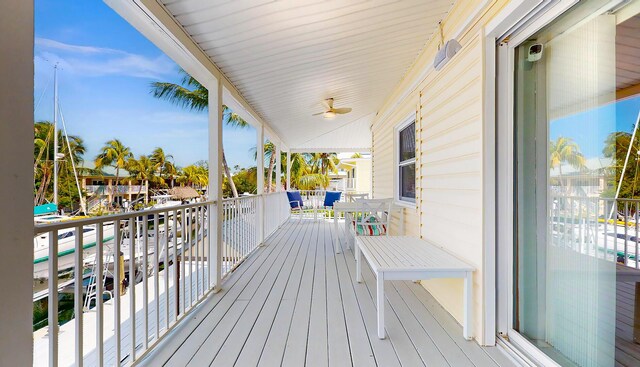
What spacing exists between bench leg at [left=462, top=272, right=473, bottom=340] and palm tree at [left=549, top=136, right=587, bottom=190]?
912 mm

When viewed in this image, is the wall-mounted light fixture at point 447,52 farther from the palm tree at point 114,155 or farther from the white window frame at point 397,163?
the palm tree at point 114,155

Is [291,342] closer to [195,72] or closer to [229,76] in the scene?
[195,72]

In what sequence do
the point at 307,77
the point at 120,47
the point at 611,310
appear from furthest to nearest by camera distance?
the point at 120,47
the point at 307,77
the point at 611,310

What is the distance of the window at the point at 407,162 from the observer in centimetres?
404

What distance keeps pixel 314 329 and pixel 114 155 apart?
539 inches

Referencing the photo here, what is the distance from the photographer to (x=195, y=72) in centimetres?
295

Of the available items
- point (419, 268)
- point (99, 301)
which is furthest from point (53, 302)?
point (419, 268)

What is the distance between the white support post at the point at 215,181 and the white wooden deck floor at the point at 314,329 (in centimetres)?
32

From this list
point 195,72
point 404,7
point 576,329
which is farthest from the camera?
point 195,72

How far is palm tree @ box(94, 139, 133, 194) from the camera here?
38.2 ft

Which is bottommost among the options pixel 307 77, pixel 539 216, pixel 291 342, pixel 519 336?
pixel 291 342

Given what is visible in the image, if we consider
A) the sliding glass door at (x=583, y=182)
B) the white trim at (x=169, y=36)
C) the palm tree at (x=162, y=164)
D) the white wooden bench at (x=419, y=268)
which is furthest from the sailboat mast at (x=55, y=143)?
the palm tree at (x=162, y=164)

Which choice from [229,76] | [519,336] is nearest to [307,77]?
[229,76]

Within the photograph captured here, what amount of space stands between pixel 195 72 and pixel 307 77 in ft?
4.54
